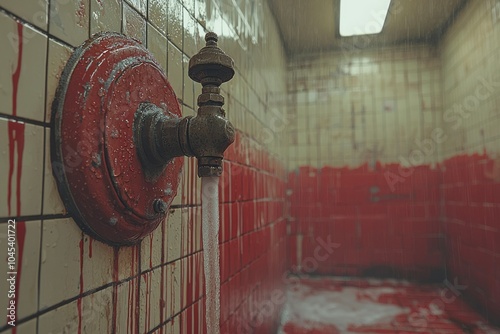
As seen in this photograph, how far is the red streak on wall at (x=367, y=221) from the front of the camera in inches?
142

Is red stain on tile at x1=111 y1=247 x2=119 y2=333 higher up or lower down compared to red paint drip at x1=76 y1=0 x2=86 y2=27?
lower down

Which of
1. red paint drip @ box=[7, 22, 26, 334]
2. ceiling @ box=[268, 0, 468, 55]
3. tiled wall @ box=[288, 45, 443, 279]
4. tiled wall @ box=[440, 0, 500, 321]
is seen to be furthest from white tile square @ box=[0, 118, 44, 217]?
tiled wall @ box=[288, 45, 443, 279]

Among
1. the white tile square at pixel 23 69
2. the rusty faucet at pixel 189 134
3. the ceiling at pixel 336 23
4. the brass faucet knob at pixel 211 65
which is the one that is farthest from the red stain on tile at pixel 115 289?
the ceiling at pixel 336 23

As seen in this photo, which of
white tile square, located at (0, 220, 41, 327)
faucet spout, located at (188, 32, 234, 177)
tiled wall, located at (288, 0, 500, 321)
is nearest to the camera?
white tile square, located at (0, 220, 41, 327)

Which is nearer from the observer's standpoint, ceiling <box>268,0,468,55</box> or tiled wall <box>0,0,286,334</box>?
tiled wall <box>0,0,286,334</box>

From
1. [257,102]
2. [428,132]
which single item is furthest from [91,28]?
[428,132]

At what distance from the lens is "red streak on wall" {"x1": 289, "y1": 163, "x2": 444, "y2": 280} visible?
142 inches

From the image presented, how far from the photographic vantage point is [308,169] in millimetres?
3859

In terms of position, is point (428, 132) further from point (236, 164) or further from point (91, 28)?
point (91, 28)

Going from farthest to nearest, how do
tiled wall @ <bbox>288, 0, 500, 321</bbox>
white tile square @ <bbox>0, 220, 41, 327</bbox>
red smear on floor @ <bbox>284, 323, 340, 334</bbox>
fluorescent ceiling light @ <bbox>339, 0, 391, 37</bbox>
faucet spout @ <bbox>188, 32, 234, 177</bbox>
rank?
tiled wall @ <bbox>288, 0, 500, 321</bbox> < fluorescent ceiling light @ <bbox>339, 0, 391, 37</bbox> < red smear on floor @ <bbox>284, 323, 340, 334</bbox> < faucet spout @ <bbox>188, 32, 234, 177</bbox> < white tile square @ <bbox>0, 220, 41, 327</bbox>

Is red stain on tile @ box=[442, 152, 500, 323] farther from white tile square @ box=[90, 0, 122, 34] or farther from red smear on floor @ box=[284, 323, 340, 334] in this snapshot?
white tile square @ box=[90, 0, 122, 34]

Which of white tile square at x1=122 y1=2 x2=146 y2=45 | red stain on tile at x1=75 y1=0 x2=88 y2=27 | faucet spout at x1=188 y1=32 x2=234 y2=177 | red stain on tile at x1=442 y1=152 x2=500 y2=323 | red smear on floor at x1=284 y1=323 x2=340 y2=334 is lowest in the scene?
red smear on floor at x1=284 y1=323 x2=340 y2=334

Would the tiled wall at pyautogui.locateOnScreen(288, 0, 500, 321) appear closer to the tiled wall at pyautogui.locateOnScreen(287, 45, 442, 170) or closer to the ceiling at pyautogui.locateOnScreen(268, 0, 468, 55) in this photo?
the tiled wall at pyautogui.locateOnScreen(287, 45, 442, 170)

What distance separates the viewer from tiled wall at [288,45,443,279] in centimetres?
364
